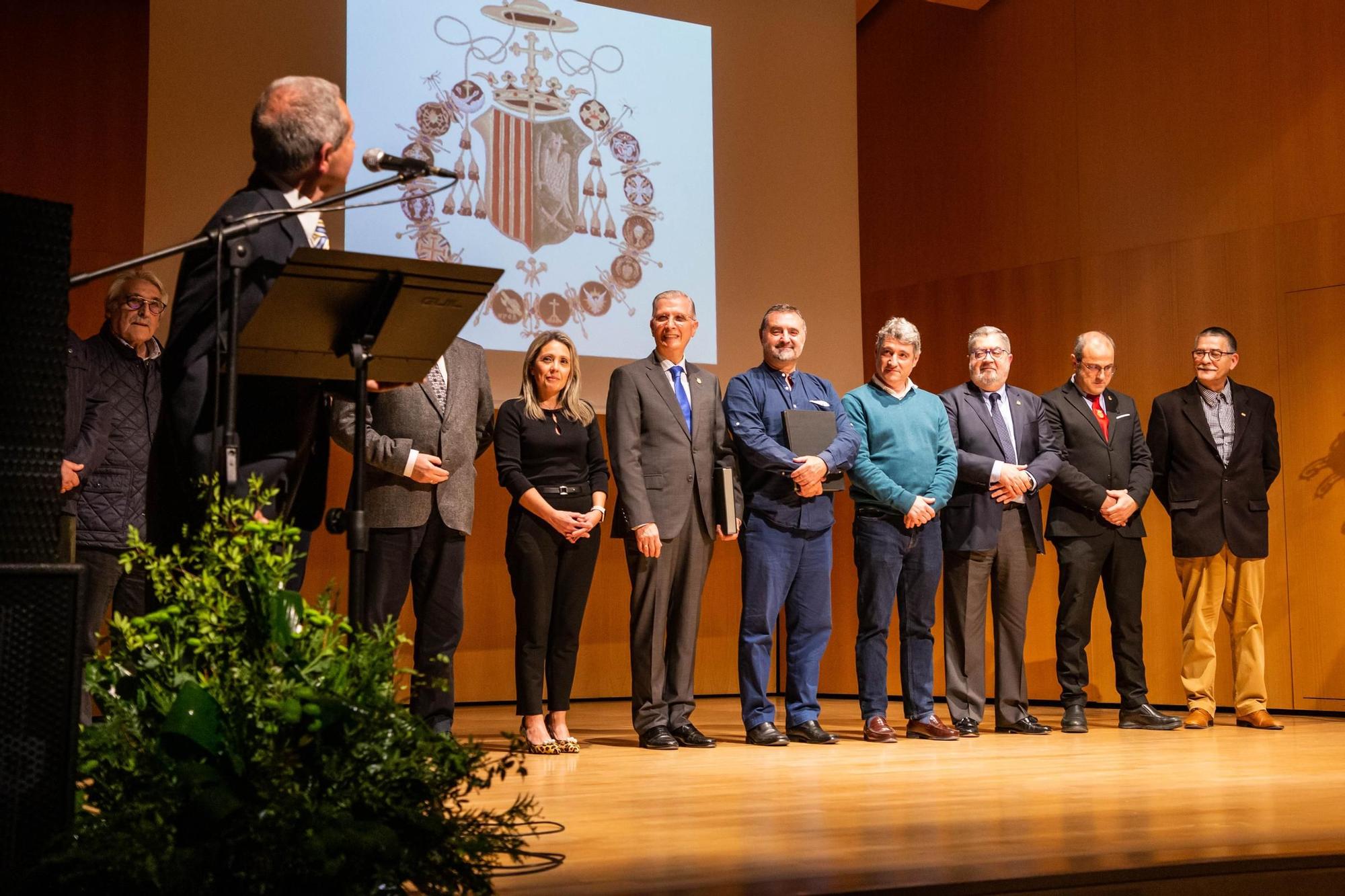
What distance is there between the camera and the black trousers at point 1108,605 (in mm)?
5625

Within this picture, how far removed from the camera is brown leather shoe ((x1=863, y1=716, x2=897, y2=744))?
4.96 m

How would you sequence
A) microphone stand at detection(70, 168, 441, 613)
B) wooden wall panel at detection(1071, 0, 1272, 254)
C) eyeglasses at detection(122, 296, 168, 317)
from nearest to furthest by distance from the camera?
1. microphone stand at detection(70, 168, 441, 613)
2. eyeglasses at detection(122, 296, 168, 317)
3. wooden wall panel at detection(1071, 0, 1272, 254)

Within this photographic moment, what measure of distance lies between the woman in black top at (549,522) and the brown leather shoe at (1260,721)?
3057 mm

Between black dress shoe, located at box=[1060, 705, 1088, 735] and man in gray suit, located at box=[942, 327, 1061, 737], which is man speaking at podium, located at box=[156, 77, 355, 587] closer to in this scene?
man in gray suit, located at box=[942, 327, 1061, 737]

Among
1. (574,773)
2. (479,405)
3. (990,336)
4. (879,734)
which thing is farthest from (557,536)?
(990,336)

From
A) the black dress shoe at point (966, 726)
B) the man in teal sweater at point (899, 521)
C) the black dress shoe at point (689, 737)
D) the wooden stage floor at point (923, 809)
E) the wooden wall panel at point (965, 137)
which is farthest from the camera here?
the wooden wall panel at point (965, 137)

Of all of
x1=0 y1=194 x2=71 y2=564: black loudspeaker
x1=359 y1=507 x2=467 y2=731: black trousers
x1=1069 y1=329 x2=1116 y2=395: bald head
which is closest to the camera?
x1=0 y1=194 x2=71 y2=564: black loudspeaker

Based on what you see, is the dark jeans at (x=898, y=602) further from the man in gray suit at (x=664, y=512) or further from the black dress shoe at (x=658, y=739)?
the black dress shoe at (x=658, y=739)

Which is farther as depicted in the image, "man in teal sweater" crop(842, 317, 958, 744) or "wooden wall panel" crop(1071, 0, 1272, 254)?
"wooden wall panel" crop(1071, 0, 1272, 254)

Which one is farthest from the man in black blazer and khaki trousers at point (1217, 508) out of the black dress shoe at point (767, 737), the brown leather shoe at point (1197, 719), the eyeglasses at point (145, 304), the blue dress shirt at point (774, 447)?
the eyeglasses at point (145, 304)

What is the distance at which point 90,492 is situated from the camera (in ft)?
14.6

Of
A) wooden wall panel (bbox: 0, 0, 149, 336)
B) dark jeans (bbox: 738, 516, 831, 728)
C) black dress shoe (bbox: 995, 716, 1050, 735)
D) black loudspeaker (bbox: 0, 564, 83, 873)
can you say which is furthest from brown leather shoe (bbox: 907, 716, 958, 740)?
wooden wall panel (bbox: 0, 0, 149, 336)

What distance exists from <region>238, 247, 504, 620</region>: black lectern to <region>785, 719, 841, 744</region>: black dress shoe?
2.72 metres

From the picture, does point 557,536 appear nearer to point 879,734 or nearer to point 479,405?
point 479,405
